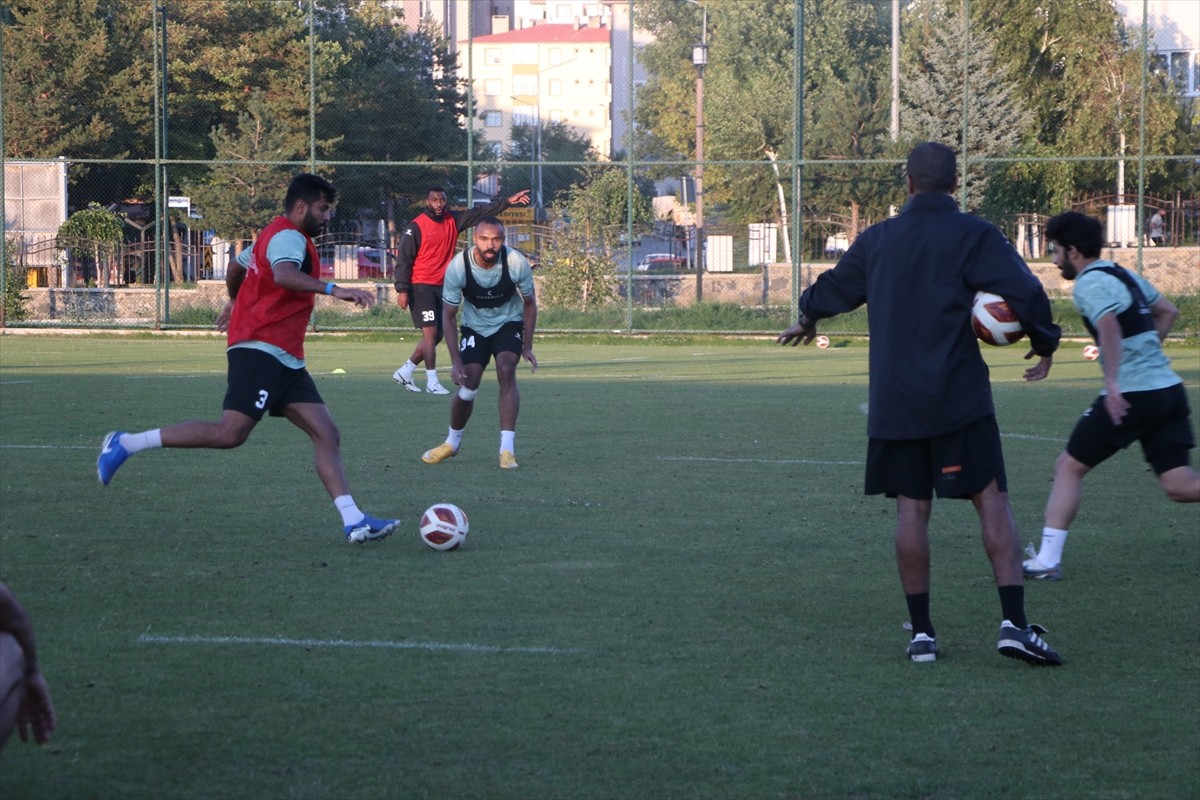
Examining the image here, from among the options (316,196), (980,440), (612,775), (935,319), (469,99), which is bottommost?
(612,775)

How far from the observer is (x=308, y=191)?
7.66m

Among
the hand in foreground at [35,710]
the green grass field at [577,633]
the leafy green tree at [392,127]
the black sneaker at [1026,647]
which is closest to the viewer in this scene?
the hand in foreground at [35,710]

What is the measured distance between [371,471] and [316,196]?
10.6 ft

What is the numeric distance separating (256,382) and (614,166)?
67.4 ft

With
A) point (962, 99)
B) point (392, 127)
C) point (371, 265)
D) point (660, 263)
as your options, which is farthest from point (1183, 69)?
point (371, 265)

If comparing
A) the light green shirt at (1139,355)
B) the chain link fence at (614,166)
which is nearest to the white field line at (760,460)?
the light green shirt at (1139,355)

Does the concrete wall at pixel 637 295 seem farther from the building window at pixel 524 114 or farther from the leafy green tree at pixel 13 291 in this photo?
the building window at pixel 524 114

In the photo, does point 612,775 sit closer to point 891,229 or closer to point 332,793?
point 332,793

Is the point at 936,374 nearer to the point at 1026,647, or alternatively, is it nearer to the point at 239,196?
the point at 1026,647

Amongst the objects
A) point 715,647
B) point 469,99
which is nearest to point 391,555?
point 715,647

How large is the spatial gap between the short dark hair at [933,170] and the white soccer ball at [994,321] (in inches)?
21.1

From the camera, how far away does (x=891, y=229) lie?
5738 millimetres

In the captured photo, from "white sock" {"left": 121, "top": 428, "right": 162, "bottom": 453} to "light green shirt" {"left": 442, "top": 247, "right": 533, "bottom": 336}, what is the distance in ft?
10.7

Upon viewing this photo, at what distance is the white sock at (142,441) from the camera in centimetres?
767
